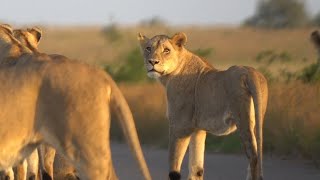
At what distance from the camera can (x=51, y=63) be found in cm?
870

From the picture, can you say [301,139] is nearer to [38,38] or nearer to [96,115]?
[38,38]

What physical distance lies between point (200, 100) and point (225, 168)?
3.10 metres

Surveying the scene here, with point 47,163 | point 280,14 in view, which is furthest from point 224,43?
point 47,163

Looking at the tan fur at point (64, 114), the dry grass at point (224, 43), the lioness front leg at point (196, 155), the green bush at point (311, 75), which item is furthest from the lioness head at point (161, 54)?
the dry grass at point (224, 43)

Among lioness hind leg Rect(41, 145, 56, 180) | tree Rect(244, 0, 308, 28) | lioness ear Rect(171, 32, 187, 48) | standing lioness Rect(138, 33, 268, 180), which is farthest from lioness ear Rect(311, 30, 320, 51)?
tree Rect(244, 0, 308, 28)

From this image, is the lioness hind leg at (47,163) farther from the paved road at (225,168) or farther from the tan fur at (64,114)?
the paved road at (225,168)

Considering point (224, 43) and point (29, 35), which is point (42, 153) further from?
point (224, 43)

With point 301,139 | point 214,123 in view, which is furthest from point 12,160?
point 301,139

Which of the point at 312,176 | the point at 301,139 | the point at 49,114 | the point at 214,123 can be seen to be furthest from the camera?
the point at 301,139

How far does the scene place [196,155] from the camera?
12.5 metres

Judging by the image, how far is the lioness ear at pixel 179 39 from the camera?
40.9 feet

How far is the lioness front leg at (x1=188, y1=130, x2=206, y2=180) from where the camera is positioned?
12.3 meters

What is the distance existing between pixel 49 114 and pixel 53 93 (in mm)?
168

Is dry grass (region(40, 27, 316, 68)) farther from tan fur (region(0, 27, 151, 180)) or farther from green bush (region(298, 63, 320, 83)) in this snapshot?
tan fur (region(0, 27, 151, 180))
